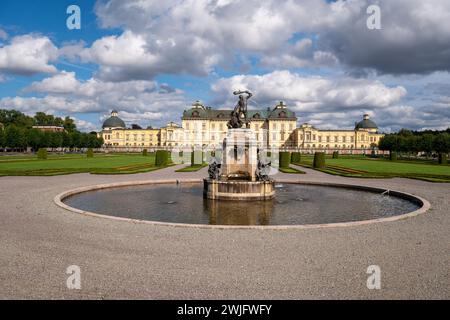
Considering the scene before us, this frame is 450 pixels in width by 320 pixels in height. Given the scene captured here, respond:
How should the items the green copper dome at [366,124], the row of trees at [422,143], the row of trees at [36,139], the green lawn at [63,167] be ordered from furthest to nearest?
the green copper dome at [366,124], the row of trees at [36,139], the row of trees at [422,143], the green lawn at [63,167]

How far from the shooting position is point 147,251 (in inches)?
269

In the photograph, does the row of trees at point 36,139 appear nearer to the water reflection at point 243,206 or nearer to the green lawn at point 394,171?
the green lawn at point 394,171

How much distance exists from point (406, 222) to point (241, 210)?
16.8 feet

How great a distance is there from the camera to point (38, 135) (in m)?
77.1

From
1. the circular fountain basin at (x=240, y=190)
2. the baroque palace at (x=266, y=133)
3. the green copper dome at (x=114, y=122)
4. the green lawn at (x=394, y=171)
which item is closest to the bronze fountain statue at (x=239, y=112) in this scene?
the circular fountain basin at (x=240, y=190)

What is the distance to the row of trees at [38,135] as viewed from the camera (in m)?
71.4

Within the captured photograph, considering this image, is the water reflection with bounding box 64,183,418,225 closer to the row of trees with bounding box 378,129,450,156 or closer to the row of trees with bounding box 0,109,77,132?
the row of trees with bounding box 378,129,450,156

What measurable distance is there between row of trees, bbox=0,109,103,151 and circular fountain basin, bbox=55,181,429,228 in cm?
6452

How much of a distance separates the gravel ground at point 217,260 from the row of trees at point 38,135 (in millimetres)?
71694

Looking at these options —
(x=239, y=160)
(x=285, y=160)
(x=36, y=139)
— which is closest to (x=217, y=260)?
(x=239, y=160)

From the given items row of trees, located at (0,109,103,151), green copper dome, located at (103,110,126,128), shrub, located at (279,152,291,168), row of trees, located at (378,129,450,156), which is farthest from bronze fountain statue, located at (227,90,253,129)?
green copper dome, located at (103,110,126,128)

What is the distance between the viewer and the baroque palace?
99.8 metres

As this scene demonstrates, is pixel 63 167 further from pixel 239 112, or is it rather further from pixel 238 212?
pixel 238 212

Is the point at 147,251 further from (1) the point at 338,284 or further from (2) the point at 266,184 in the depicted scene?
(2) the point at 266,184
